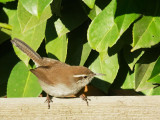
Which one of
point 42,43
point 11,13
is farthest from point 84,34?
point 11,13

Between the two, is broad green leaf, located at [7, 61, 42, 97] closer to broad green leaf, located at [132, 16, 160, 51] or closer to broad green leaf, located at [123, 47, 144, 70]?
broad green leaf, located at [123, 47, 144, 70]

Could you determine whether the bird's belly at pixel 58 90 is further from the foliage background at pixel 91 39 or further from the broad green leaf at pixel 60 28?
the broad green leaf at pixel 60 28

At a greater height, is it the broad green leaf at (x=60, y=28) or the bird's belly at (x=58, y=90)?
the broad green leaf at (x=60, y=28)

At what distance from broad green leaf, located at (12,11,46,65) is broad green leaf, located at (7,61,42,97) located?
25cm

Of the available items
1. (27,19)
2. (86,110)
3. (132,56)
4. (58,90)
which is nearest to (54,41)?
(27,19)

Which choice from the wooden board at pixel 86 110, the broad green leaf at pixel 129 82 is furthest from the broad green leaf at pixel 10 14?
the broad green leaf at pixel 129 82

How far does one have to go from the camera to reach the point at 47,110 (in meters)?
2.41

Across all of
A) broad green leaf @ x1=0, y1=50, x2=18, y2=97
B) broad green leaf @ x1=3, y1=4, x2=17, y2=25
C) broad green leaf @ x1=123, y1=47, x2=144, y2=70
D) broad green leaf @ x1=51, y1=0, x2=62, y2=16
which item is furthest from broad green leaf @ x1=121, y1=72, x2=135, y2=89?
broad green leaf @ x1=3, y1=4, x2=17, y2=25

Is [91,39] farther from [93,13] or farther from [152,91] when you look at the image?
[152,91]

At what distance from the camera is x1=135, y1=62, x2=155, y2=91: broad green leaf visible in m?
2.89

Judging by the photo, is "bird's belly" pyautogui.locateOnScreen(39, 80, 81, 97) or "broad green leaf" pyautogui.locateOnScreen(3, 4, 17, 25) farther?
"broad green leaf" pyautogui.locateOnScreen(3, 4, 17, 25)

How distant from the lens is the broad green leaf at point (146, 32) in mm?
2512

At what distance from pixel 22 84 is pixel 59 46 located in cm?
55

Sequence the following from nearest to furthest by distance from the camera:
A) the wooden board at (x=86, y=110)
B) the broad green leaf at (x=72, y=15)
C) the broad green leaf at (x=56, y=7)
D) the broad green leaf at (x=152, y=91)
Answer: the wooden board at (x=86, y=110)
the broad green leaf at (x=56, y=7)
the broad green leaf at (x=72, y=15)
the broad green leaf at (x=152, y=91)
